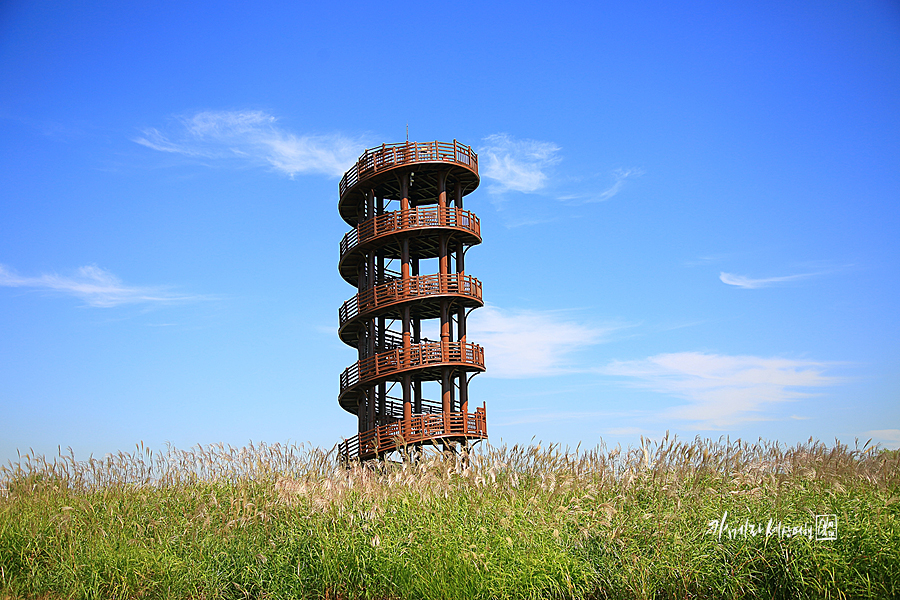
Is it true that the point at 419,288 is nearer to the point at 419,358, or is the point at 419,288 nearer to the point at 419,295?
the point at 419,295

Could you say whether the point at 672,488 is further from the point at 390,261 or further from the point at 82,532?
the point at 390,261

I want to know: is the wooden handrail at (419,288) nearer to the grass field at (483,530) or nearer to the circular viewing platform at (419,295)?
the circular viewing platform at (419,295)

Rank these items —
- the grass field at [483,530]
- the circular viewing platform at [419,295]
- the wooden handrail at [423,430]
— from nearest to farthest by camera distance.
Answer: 1. the grass field at [483,530]
2. the wooden handrail at [423,430]
3. the circular viewing platform at [419,295]

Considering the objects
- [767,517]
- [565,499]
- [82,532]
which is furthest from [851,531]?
[82,532]

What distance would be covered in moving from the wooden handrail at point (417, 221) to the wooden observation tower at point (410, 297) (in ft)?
0.17

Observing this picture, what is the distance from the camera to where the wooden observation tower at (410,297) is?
117 feet

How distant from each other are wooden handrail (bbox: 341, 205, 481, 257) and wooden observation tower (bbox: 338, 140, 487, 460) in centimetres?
5

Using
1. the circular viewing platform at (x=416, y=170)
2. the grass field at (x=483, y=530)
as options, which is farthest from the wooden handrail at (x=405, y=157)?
the grass field at (x=483, y=530)

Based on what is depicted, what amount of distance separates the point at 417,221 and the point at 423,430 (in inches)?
414

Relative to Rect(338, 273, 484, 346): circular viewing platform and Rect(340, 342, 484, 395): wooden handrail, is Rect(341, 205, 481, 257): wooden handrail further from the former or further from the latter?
Rect(340, 342, 484, 395): wooden handrail

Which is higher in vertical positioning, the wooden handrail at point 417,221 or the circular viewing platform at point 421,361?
the wooden handrail at point 417,221

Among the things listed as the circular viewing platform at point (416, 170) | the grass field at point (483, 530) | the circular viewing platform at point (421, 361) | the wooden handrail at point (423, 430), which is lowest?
the grass field at point (483, 530)

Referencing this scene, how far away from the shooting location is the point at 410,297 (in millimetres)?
36219

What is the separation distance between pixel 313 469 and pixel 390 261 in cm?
2505
